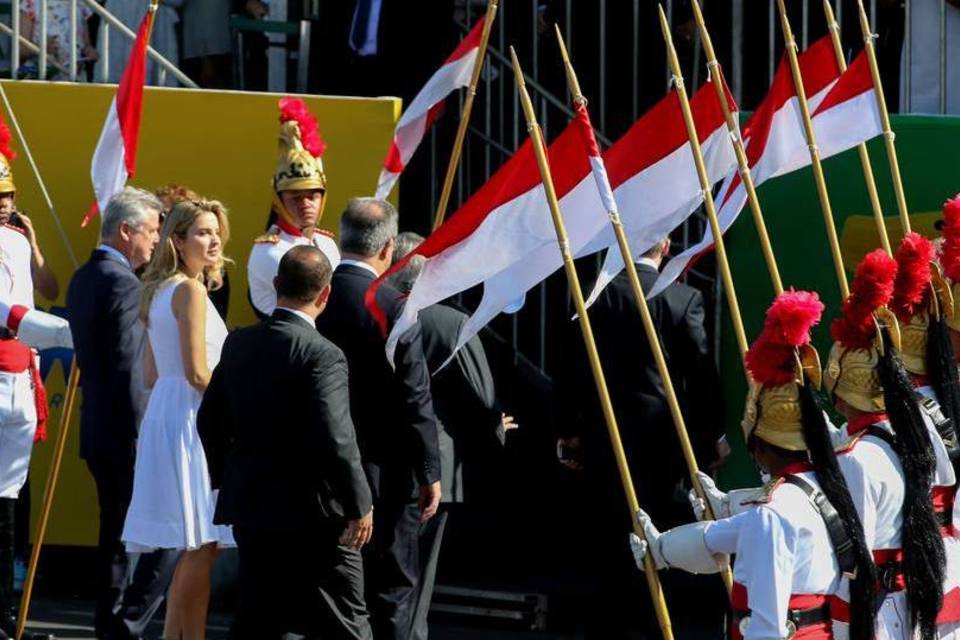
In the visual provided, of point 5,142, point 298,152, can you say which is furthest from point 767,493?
point 5,142

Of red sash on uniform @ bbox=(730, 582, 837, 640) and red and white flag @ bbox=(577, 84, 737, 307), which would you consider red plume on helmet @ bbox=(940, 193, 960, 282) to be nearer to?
red and white flag @ bbox=(577, 84, 737, 307)

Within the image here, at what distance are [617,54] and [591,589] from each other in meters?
2.96

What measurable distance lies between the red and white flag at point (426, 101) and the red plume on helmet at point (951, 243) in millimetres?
2373

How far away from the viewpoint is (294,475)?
6.96 meters

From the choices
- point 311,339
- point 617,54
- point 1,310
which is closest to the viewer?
point 311,339

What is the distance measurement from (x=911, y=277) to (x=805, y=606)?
1.39m

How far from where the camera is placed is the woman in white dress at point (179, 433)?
25.9 ft

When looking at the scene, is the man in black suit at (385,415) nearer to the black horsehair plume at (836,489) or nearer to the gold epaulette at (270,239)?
the gold epaulette at (270,239)

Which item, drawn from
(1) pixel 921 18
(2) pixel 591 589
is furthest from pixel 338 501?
(1) pixel 921 18

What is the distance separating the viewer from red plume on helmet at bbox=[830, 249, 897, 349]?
19.7 feet

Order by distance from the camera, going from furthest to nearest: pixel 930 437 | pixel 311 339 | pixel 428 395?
pixel 428 395
pixel 311 339
pixel 930 437

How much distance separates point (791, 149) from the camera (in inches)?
315

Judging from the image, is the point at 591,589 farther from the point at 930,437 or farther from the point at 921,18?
the point at 930,437

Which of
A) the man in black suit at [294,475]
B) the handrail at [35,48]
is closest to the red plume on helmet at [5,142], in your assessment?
the handrail at [35,48]
